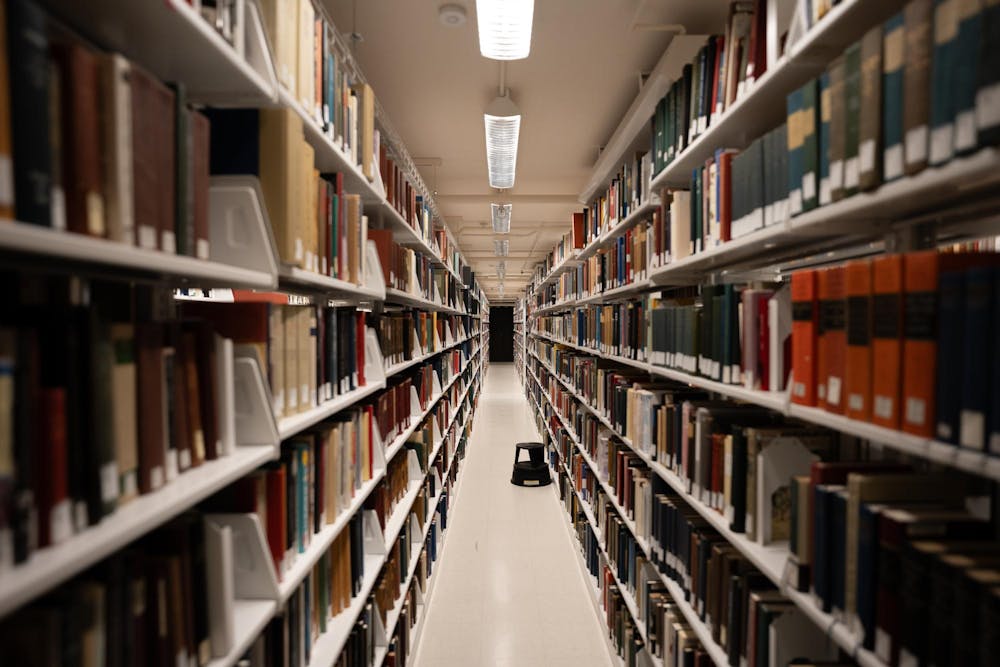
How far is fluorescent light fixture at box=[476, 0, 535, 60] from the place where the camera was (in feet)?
7.27

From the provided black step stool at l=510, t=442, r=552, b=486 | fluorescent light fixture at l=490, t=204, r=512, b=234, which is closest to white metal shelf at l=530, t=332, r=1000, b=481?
black step stool at l=510, t=442, r=552, b=486

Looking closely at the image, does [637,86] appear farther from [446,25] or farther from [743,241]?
[743,241]

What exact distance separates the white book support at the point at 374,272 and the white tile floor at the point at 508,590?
197 cm

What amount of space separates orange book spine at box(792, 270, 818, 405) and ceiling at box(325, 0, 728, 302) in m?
1.98

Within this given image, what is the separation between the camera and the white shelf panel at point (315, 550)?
136 centimetres

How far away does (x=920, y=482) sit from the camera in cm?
109

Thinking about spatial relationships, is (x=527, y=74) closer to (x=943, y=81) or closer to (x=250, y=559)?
(x=943, y=81)

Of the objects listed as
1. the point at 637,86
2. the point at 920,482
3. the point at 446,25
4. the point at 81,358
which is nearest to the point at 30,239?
the point at 81,358

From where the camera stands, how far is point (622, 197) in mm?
3383

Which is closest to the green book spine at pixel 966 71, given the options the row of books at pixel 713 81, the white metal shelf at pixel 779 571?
the row of books at pixel 713 81

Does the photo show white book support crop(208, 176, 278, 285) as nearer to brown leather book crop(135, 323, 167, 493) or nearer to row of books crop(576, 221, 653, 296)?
brown leather book crop(135, 323, 167, 493)

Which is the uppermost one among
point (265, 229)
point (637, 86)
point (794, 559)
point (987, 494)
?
point (637, 86)

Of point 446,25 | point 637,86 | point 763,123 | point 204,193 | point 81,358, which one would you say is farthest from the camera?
point 637,86

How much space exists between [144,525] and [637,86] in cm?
378
